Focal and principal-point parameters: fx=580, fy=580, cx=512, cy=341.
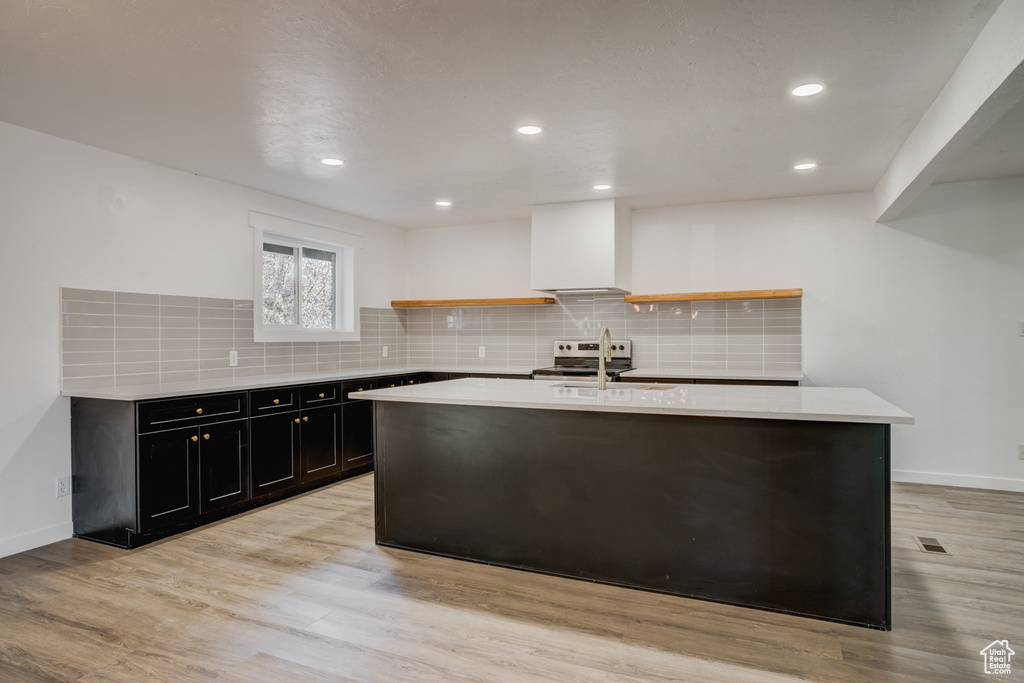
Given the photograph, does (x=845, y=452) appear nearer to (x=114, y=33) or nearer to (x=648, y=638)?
(x=648, y=638)

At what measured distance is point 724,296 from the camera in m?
4.78

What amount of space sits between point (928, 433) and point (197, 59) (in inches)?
212

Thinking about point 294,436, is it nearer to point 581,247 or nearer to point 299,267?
point 299,267

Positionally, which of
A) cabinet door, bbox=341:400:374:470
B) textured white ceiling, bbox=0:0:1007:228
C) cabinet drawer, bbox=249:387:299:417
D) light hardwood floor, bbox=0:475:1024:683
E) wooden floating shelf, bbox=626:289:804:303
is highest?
textured white ceiling, bbox=0:0:1007:228

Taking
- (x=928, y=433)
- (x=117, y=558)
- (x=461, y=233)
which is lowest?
(x=117, y=558)

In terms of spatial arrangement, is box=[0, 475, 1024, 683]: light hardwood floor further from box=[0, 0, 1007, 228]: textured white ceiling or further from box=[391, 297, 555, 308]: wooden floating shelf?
box=[391, 297, 555, 308]: wooden floating shelf

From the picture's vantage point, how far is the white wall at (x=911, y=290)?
14.3ft

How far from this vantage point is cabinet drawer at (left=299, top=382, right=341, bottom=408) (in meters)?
4.33

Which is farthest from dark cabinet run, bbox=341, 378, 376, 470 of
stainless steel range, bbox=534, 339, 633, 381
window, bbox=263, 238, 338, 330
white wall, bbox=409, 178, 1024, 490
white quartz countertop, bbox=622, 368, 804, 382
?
white wall, bbox=409, 178, 1024, 490

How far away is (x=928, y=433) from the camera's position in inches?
179

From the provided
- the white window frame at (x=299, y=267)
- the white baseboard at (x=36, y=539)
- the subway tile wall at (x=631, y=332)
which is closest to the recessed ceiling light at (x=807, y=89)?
the subway tile wall at (x=631, y=332)

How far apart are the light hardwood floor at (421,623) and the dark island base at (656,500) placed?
0.11 metres

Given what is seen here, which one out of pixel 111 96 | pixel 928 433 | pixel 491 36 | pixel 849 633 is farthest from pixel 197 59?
pixel 928 433

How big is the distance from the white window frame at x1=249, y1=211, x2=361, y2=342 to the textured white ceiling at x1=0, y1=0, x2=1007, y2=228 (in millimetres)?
578
